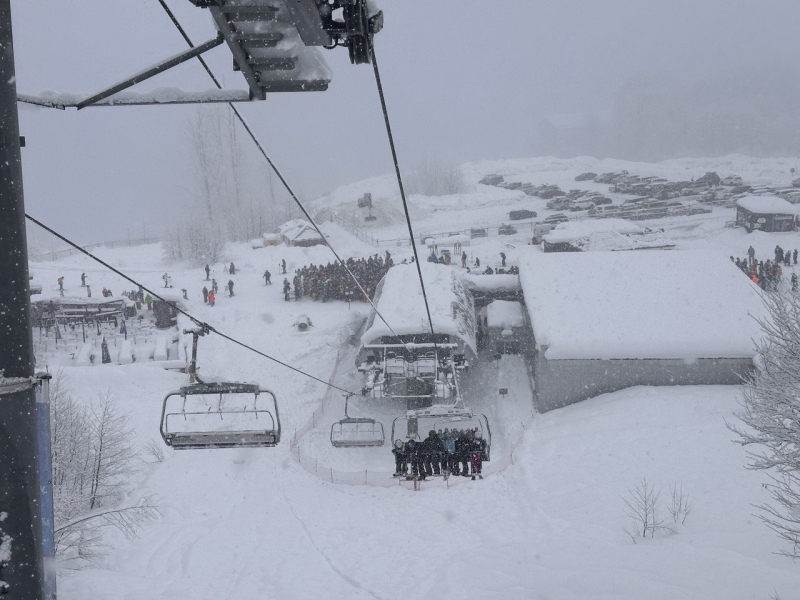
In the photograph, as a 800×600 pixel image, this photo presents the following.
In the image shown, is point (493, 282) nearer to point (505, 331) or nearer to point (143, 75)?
point (505, 331)

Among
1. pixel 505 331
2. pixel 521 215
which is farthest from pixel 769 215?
pixel 505 331

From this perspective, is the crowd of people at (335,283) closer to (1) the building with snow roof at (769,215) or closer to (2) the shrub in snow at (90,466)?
(2) the shrub in snow at (90,466)

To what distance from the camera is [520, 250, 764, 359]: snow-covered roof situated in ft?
58.7

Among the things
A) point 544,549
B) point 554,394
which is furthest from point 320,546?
point 554,394

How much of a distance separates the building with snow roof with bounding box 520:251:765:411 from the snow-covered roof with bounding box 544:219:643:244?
13.1 metres

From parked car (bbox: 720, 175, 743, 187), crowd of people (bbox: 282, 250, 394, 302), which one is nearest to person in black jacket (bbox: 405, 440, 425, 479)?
crowd of people (bbox: 282, 250, 394, 302)

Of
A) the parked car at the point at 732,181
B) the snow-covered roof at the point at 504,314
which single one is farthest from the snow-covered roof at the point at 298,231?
the parked car at the point at 732,181

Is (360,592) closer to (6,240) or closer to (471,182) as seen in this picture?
(6,240)

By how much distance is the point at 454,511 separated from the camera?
13.5m

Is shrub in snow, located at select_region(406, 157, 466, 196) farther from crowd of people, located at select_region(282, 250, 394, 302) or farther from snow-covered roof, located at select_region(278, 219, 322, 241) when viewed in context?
crowd of people, located at select_region(282, 250, 394, 302)

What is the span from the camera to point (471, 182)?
88562mm

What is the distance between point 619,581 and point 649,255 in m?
17.1

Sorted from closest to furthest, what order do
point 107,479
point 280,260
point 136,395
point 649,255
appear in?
point 107,479 < point 136,395 < point 649,255 < point 280,260

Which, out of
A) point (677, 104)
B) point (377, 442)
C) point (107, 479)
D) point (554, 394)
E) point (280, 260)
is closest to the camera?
point (377, 442)
